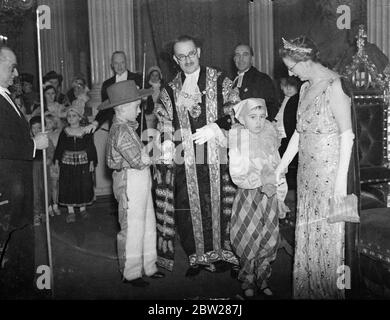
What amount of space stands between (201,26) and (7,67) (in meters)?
0.99

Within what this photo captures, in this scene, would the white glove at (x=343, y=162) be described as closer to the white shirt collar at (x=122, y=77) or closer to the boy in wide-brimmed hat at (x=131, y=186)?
the boy in wide-brimmed hat at (x=131, y=186)

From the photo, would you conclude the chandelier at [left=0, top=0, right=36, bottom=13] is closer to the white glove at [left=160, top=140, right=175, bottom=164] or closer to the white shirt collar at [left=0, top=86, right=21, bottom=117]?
the white shirt collar at [left=0, top=86, right=21, bottom=117]

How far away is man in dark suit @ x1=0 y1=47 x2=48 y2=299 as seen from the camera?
2.32m

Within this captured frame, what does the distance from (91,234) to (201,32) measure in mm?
1248

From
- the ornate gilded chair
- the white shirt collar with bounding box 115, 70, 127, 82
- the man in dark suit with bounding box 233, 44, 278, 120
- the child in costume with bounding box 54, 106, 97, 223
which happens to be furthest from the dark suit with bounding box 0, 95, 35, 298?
the ornate gilded chair

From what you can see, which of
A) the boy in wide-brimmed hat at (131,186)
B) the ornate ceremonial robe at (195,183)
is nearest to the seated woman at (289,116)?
the ornate ceremonial robe at (195,183)

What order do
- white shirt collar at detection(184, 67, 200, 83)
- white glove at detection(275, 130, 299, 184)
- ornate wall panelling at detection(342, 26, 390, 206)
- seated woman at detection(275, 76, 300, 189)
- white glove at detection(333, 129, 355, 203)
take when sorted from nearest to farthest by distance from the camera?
white glove at detection(333, 129, 355, 203), white glove at detection(275, 130, 299, 184), seated woman at detection(275, 76, 300, 189), white shirt collar at detection(184, 67, 200, 83), ornate wall panelling at detection(342, 26, 390, 206)

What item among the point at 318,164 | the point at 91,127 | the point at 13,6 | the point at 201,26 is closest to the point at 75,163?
the point at 91,127

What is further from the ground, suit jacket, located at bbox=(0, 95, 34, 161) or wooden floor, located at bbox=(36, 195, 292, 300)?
suit jacket, located at bbox=(0, 95, 34, 161)

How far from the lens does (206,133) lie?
2.47 metres

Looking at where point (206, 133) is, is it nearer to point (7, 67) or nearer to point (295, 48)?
point (295, 48)

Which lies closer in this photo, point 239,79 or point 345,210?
point 345,210

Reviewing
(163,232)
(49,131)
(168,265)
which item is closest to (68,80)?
(49,131)

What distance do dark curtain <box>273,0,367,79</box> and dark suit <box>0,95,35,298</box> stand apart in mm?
1325
